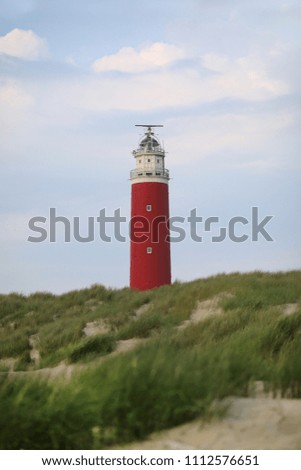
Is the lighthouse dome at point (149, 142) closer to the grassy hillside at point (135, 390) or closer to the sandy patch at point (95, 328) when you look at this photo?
the sandy patch at point (95, 328)

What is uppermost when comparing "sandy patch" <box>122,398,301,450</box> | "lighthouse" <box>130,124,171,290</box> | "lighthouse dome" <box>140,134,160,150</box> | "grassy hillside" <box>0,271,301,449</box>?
"lighthouse dome" <box>140,134,160,150</box>

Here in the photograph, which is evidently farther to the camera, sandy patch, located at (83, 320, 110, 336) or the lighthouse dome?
the lighthouse dome

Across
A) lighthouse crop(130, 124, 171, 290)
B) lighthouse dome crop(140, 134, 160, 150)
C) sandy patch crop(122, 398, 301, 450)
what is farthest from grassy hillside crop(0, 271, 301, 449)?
lighthouse dome crop(140, 134, 160, 150)

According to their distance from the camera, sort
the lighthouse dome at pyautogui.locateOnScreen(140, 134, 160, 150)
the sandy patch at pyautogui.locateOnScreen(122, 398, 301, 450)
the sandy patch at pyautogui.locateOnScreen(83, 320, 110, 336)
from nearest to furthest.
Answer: the sandy patch at pyautogui.locateOnScreen(122, 398, 301, 450)
the sandy patch at pyautogui.locateOnScreen(83, 320, 110, 336)
the lighthouse dome at pyautogui.locateOnScreen(140, 134, 160, 150)

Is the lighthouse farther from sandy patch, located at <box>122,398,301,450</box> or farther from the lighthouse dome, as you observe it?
sandy patch, located at <box>122,398,301,450</box>

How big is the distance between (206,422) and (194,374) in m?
0.28

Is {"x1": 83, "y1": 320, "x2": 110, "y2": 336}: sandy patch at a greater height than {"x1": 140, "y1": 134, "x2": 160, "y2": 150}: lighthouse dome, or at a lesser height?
lesser

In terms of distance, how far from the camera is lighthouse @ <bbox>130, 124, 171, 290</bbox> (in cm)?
1983

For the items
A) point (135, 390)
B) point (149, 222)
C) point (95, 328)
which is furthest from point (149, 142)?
point (135, 390)

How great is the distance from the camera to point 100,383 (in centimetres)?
329

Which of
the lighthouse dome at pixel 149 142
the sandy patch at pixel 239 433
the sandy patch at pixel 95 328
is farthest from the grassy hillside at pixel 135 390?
the lighthouse dome at pixel 149 142

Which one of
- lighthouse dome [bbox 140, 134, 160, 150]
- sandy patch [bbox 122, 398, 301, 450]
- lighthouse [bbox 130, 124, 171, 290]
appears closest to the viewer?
sandy patch [bbox 122, 398, 301, 450]
